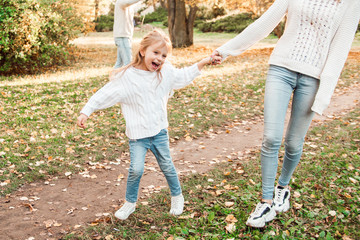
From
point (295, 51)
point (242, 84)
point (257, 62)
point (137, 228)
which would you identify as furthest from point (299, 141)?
point (257, 62)

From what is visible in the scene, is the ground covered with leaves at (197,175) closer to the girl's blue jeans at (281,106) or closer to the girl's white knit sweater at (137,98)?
the girl's blue jeans at (281,106)

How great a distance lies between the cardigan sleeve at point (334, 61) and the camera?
2598mm

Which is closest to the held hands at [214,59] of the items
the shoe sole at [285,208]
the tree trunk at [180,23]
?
the shoe sole at [285,208]

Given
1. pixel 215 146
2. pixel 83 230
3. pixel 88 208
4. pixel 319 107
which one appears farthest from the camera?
pixel 215 146

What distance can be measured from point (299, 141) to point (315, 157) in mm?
1943

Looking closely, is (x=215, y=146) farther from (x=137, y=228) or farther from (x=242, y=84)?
(x=242, y=84)

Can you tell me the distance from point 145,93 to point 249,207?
1588 millimetres

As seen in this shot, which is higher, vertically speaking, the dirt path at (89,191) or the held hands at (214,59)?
the held hands at (214,59)

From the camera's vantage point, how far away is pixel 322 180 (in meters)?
3.96

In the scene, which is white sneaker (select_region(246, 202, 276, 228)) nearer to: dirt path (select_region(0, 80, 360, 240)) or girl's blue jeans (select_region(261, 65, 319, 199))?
girl's blue jeans (select_region(261, 65, 319, 199))

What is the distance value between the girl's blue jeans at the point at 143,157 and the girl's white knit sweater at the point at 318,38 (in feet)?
4.17

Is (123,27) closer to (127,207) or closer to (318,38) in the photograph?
(127,207)

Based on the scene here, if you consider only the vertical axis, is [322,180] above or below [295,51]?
below

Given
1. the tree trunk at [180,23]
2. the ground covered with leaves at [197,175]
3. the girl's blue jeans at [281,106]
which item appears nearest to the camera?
the girl's blue jeans at [281,106]
